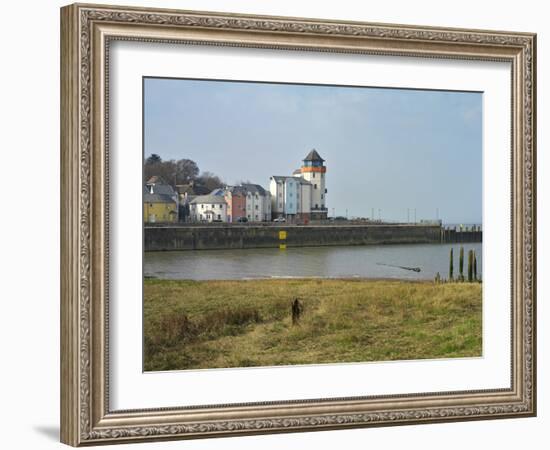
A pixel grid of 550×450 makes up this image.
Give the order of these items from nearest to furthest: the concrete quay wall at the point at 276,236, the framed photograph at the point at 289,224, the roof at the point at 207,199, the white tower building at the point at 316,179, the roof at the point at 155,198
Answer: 1. the framed photograph at the point at 289,224
2. the roof at the point at 155,198
3. the concrete quay wall at the point at 276,236
4. the roof at the point at 207,199
5. the white tower building at the point at 316,179

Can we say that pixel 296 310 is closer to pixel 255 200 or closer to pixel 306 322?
pixel 306 322

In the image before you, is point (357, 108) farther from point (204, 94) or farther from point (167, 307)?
point (167, 307)

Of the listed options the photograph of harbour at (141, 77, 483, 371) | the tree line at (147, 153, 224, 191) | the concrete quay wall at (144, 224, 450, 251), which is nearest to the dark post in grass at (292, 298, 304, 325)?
the photograph of harbour at (141, 77, 483, 371)

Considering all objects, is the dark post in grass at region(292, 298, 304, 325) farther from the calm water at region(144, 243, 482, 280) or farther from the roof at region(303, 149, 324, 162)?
the roof at region(303, 149, 324, 162)

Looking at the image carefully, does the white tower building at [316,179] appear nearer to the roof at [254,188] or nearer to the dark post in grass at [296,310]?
the roof at [254,188]

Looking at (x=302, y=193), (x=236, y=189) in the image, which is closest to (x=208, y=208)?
(x=236, y=189)

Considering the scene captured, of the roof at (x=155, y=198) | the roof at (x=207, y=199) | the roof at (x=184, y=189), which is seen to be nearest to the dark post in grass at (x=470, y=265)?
the roof at (x=207, y=199)

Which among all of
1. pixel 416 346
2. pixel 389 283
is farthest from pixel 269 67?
pixel 416 346
